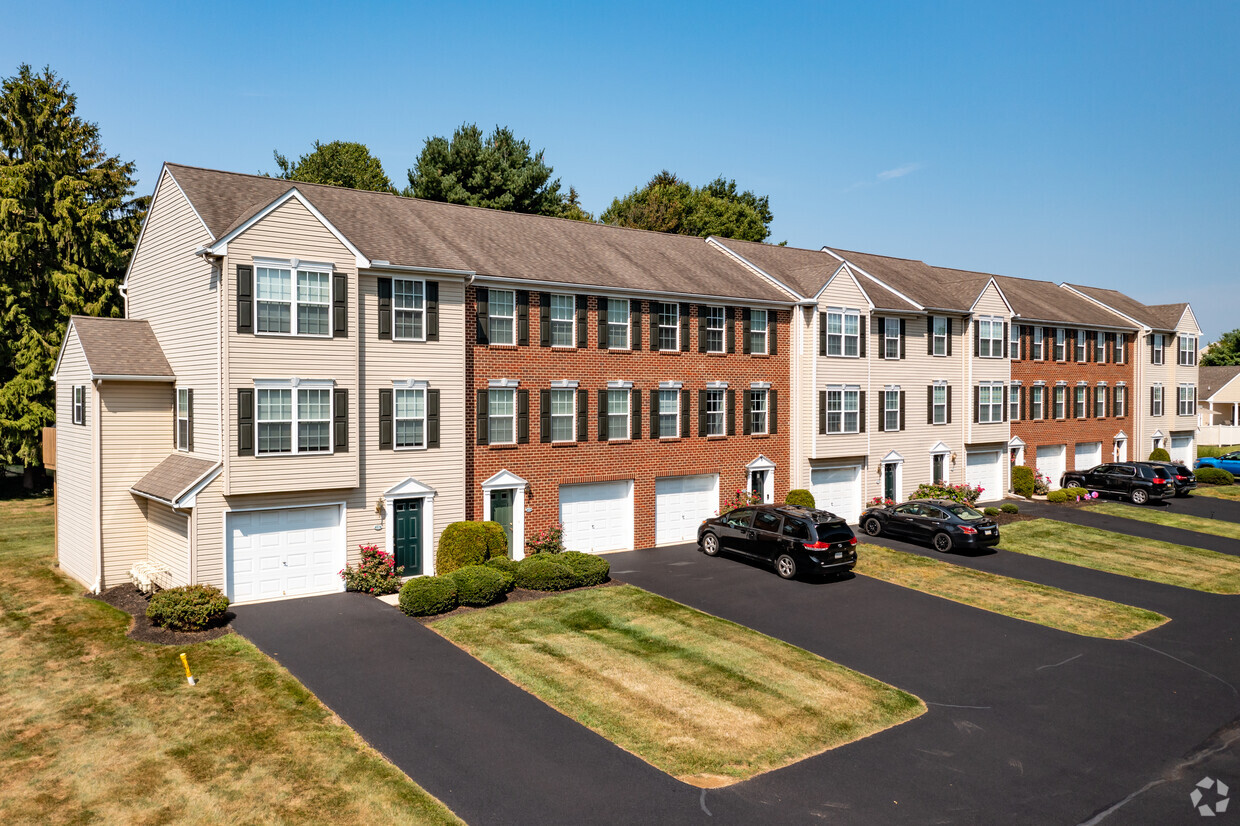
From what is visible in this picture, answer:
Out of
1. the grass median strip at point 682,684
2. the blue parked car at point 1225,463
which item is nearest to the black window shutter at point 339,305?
the grass median strip at point 682,684

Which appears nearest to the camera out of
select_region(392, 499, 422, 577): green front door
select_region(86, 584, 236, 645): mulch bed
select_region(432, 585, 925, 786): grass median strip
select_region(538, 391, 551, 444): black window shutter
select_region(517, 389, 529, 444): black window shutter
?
select_region(432, 585, 925, 786): grass median strip

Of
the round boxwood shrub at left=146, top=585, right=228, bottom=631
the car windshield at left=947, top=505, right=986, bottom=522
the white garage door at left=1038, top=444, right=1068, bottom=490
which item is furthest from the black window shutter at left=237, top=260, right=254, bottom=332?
the white garage door at left=1038, top=444, right=1068, bottom=490

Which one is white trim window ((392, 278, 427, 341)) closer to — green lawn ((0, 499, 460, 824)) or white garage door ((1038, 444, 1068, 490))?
green lawn ((0, 499, 460, 824))

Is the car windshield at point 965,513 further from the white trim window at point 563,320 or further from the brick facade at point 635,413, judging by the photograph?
the white trim window at point 563,320

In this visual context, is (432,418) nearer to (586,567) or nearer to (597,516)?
(586,567)

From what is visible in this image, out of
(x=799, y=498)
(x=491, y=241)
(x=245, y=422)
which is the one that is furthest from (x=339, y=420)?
(x=799, y=498)

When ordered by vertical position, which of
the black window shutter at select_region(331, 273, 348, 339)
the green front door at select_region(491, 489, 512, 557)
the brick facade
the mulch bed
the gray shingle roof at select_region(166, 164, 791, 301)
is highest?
the gray shingle roof at select_region(166, 164, 791, 301)
